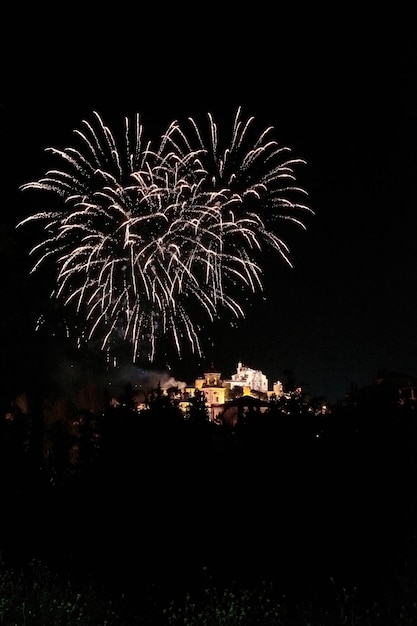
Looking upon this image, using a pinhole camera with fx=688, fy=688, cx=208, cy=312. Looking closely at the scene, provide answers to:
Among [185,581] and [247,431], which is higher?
[247,431]

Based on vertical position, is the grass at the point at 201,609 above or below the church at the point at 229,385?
below

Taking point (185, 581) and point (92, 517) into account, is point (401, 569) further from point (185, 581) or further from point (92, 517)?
point (92, 517)

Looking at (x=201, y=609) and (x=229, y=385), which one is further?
(x=229, y=385)

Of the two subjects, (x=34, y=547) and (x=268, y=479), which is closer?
(x=268, y=479)

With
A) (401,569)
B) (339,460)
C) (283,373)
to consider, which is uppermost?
(283,373)

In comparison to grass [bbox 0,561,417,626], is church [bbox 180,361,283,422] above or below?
above

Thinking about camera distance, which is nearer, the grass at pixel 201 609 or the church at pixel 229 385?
the grass at pixel 201 609

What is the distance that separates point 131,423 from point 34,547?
6.32 feet

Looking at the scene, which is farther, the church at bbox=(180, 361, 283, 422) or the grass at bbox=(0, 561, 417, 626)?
the church at bbox=(180, 361, 283, 422)

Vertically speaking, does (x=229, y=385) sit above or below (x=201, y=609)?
above

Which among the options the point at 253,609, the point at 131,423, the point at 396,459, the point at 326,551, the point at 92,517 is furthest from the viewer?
the point at 131,423

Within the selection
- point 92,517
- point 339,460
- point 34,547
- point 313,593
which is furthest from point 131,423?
point 313,593

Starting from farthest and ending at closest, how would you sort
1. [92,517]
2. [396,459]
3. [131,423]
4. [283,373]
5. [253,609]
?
[283,373] < [131,423] < [92,517] < [396,459] < [253,609]

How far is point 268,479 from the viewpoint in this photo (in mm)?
7848
